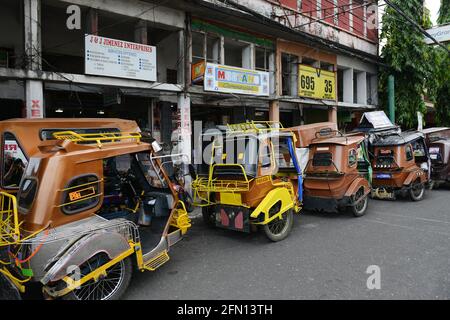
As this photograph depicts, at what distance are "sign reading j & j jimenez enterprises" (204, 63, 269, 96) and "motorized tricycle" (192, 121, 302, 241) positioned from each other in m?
3.94

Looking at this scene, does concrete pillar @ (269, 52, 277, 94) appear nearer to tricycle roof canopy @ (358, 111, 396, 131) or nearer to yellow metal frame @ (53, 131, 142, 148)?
tricycle roof canopy @ (358, 111, 396, 131)

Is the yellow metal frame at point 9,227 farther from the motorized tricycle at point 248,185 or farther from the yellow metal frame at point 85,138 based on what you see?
the motorized tricycle at point 248,185

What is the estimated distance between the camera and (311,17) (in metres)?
13.7

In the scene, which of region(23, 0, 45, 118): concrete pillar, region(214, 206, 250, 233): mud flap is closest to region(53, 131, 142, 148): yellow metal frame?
region(214, 206, 250, 233): mud flap

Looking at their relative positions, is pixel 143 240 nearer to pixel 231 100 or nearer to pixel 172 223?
pixel 172 223

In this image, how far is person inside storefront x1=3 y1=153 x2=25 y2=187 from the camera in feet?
15.6

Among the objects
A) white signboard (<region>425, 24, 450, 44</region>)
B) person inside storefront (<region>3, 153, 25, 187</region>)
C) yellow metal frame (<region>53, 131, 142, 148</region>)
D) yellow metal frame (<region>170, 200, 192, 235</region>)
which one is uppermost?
white signboard (<region>425, 24, 450, 44</region>)

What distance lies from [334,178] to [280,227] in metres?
2.06

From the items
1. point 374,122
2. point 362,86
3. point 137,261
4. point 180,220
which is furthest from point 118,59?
point 362,86

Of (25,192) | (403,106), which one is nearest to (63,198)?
(25,192)

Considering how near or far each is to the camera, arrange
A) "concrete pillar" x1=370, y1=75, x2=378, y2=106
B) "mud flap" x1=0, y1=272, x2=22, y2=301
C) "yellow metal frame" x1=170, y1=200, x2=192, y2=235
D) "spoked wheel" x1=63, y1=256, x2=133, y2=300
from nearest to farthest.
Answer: "mud flap" x1=0, y1=272, x2=22, y2=301
"spoked wheel" x1=63, y1=256, x2=133, y2=300
"yellow metal frame" x1=170, y1=200, x2=192, y2=235
"concrete pillar" x1=370, y1=75, x2=378, y2=106

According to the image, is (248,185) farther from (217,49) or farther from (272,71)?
(272,71)

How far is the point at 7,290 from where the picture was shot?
11.9 feet

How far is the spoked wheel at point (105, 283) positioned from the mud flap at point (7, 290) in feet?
1.85
